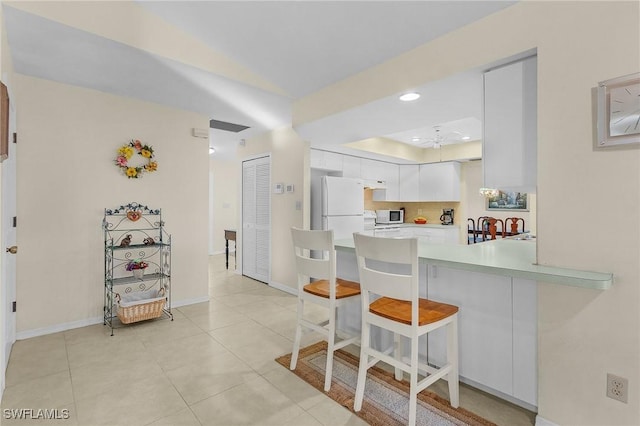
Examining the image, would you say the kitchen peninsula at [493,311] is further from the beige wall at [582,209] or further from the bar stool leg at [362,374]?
A: the bar stool leg at [362,374]

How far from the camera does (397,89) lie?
8.07ft

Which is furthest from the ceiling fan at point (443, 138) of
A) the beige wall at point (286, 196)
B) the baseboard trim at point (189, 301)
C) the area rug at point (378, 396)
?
the baseboard trim at point (189, 301)

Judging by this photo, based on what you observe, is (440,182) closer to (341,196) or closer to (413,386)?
(341,196)

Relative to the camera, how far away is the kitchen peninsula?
1799 millimetres

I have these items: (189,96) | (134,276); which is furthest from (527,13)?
(134,276)

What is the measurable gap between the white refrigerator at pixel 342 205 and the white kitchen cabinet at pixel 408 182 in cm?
200

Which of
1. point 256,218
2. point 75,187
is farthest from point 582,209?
point 256,218

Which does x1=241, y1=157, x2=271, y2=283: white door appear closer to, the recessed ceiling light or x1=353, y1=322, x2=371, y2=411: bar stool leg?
the recessed ceiling light

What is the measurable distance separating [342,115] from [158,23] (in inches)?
66.8

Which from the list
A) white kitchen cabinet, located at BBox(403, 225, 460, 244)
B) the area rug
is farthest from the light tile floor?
white kitchen cabinet, located at BBox(403, 225, 460, 244)

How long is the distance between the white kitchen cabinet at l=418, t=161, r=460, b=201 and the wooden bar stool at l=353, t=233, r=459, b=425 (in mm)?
4497

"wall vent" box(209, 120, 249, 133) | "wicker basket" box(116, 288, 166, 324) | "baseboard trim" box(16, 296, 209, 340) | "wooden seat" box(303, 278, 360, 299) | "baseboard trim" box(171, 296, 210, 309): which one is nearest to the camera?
"wooden seat" box(303, 278, 360, 299)

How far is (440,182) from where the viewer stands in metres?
6.13

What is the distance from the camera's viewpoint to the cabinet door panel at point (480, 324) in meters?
1.92
